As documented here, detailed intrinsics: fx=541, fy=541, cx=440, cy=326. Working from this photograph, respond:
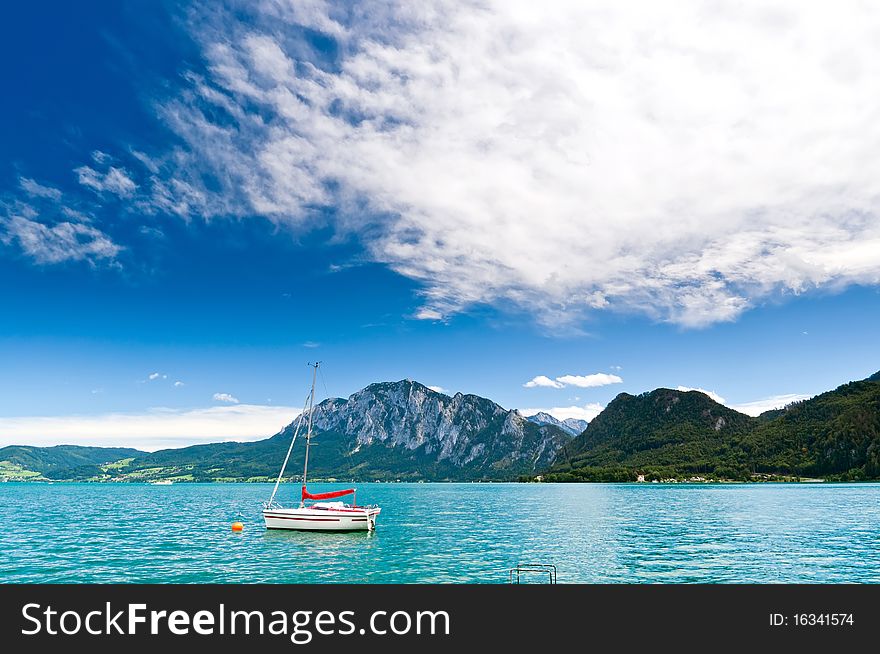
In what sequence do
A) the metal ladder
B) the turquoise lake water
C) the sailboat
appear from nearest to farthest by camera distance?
the metal ladder
the turquoise lake water
the sailboat

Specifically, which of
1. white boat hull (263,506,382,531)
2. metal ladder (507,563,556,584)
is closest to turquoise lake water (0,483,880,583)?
white boat hull (263,506,382,531)

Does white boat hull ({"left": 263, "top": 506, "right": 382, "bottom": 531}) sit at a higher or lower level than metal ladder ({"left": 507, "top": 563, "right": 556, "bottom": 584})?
lower

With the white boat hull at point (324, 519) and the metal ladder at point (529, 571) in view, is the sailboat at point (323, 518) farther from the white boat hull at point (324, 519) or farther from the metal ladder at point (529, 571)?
the metal ladder at point (529, 571)

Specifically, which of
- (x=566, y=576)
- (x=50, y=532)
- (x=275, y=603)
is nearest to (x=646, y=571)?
(x=566, y=576)

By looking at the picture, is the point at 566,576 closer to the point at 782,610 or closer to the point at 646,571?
the point at 646,571

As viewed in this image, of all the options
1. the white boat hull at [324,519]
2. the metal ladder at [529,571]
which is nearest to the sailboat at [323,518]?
the white boat hull at [324,519]

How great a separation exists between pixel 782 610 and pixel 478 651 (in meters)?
9.09

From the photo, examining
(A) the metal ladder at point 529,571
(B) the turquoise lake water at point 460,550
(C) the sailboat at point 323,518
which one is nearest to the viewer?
(A) the metal ladder at point 529,571

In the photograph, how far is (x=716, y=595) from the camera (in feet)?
43.5

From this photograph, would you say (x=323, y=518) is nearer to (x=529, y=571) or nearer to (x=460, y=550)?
(x=460, y=550)

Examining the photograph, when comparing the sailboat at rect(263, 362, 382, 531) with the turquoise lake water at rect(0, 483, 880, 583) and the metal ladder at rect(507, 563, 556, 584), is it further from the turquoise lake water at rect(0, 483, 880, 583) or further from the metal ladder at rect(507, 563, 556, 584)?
the metal ladder at rect(507, 563, 556, 584)

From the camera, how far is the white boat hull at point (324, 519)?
262 ft

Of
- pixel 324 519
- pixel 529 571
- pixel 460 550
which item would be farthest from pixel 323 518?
pixel 529 571

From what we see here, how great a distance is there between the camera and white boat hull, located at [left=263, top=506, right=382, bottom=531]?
79938 millimetres
